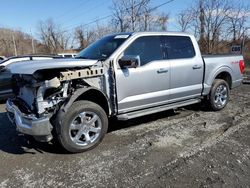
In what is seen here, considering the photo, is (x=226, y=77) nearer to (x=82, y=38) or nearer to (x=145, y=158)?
(x=145, y=158)

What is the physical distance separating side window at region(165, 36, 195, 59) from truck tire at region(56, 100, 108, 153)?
2005mm

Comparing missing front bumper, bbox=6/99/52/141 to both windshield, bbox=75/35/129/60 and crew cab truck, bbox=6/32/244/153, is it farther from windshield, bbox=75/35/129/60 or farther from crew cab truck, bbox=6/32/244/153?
windshield, bbox=75/35/129/60

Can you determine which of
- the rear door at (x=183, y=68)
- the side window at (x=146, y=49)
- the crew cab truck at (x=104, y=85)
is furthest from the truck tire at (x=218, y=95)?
the side window at (x=146, y=49)

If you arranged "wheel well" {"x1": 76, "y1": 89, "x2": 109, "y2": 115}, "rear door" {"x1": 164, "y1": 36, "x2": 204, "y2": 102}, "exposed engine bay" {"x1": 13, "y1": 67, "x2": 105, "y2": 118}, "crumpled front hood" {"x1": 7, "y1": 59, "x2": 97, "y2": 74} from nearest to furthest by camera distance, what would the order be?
"crumpled front hood" {"x1": 7, "y1": 59, "x2": 97, "y2": 74}
"exposed engine bay" {"x1": 13, "y1": 67, "x2": 105, "y2": 118}
"wheel well" {"x1": 76, "y1": 89, "x2": 109, "y2": 115}
"rear door" {"x1": 164, "y1": 36, "x2": 204, "y2": 102}

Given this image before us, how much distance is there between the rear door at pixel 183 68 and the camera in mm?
5441

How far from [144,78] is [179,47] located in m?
1.32

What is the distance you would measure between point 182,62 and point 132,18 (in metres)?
27.2

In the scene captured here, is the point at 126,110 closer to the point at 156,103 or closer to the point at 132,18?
the point at 156,103

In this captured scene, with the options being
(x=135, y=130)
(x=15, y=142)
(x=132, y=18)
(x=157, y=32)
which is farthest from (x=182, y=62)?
(x=132, y=18)

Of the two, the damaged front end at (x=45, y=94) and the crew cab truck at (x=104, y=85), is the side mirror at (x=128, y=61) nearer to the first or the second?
the crew cab truck at (x=104, y=85)

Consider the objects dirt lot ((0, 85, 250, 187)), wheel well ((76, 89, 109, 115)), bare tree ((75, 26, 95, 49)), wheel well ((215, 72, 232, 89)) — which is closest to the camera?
dirt lot ((0, 85, 250, 187))

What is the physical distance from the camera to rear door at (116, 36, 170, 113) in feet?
15.4

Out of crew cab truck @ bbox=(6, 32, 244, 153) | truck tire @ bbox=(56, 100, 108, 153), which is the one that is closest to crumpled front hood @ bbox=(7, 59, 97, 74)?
crew cab truck @ bbox=(6, 32, 244, 153)

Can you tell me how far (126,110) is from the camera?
4816 millimetres
